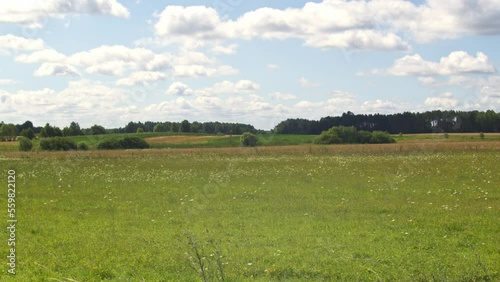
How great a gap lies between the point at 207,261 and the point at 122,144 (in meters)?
75.2

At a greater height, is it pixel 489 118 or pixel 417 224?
pixel 489 118

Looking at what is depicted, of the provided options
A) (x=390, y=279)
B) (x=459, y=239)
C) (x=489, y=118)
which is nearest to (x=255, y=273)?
(x=390, y=279)

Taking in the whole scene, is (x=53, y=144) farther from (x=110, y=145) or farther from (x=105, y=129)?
(x=105, y=129)

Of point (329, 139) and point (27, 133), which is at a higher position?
point (27, 133)

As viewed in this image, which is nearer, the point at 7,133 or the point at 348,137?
the point at 348,137

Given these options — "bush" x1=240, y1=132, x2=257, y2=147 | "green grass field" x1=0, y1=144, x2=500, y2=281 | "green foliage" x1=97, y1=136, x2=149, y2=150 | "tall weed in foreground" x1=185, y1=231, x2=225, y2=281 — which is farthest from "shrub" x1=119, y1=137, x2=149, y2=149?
"tall weed in foreground" x1=185, y1=231, x2=225, y2=281

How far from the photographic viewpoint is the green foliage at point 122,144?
269 ft

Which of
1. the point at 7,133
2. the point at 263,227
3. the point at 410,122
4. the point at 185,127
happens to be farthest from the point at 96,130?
the point at 263,227

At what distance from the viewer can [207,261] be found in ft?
36.0

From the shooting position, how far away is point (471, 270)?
35.4ft

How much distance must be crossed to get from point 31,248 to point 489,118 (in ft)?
379

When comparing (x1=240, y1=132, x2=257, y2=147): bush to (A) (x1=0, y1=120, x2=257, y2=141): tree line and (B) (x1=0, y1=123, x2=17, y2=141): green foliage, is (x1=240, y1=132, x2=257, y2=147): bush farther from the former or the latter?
(B) (x1=0, y1=123, x2=17, y2=141): green foliage

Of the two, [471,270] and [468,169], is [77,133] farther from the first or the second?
[471,270]

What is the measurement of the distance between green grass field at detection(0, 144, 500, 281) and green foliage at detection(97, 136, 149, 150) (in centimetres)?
5045
